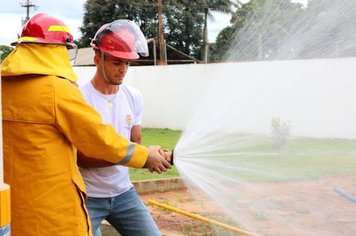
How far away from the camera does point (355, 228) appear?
5898 millimetres

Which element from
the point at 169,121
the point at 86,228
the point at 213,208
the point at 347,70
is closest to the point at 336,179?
the point at 213,208

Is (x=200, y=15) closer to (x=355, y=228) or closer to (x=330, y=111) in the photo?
(x=330, y=111)

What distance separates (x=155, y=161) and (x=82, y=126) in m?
0.52

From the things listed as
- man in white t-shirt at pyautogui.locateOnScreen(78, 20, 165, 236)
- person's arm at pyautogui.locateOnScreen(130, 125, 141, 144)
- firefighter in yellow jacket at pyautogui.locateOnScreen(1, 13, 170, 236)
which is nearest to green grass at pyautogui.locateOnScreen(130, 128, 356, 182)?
person's arm at pyautogui.locateOnScreen(130, 125, 141, 144)

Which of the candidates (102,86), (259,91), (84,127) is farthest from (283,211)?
(84,127)

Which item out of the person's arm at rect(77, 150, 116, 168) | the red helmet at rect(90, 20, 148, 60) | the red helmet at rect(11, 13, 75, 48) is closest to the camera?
the red helmet at rect(11, 13, 75, 48)

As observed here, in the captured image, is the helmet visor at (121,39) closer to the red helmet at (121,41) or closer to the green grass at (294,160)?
the red helmet at (121,41)

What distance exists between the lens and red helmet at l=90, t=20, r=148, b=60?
11.5ft

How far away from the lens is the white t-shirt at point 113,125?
3.54m

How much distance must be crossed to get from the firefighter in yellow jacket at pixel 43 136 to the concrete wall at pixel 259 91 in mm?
1314

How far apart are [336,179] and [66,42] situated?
623 cm

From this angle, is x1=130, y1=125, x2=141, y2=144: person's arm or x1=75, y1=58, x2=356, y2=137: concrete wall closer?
x1=130, y1=125, x2=141, y2=144: person's arm

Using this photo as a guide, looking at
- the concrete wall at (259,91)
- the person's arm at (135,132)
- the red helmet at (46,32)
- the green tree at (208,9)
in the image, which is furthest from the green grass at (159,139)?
the green tree at (208,9)

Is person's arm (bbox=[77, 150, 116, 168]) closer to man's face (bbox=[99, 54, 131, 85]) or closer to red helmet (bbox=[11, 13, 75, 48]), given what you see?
man's face (bbox=[99, 54, 131, 85])
